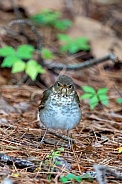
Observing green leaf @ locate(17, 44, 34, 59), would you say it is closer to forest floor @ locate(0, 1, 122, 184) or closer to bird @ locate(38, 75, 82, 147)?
forest floor @ locate(0, 1, 122, 184)

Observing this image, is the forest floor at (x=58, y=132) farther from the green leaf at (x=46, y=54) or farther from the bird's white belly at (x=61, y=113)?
the green leaf at (x=46, y=54)

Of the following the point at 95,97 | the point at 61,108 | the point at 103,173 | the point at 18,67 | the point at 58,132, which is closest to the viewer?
the point at 103,173

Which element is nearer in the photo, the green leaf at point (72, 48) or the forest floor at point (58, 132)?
the forest floor at point (58, 132)

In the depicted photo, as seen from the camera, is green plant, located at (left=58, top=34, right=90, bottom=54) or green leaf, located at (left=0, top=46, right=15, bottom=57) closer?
green leaf, located at (left=0, top=46, right=15, bottom=57)

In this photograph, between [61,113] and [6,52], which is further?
[6,52]

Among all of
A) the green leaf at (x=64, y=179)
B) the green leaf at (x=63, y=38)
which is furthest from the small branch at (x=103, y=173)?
the green leaf at (x=63, y=38)

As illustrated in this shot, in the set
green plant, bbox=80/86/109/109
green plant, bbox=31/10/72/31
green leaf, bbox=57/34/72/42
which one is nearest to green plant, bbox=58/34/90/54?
green leaf, bbox=57/34/72/42

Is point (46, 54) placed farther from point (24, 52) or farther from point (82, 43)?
point (82, 43)

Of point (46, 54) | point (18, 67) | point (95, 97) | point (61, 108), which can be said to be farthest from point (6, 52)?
point (61, 108)
